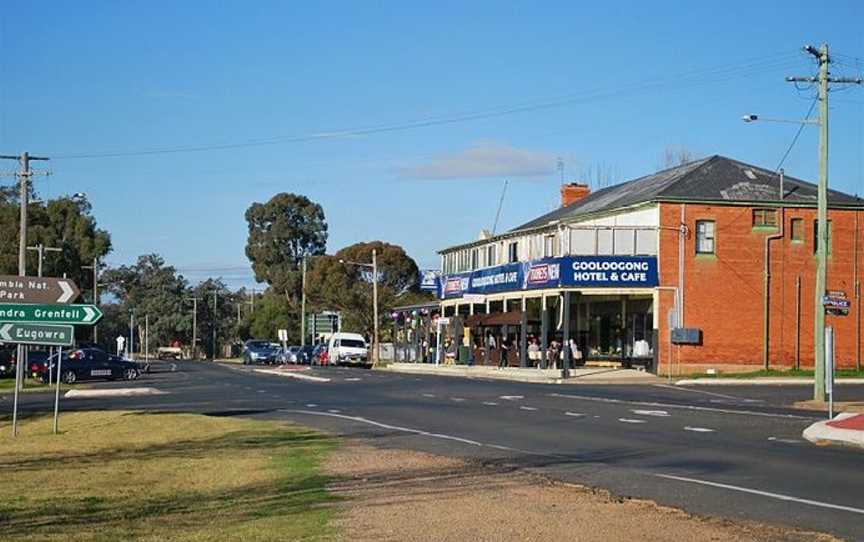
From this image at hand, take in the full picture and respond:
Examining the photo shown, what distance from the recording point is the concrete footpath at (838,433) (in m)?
20.4

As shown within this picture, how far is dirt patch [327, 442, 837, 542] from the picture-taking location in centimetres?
1038

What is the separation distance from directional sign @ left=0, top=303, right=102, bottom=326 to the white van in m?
52.4

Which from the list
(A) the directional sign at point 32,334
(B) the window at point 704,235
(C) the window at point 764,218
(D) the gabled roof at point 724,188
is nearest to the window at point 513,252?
(D) the gabled roof at point 724,188

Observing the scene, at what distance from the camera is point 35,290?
2442cm

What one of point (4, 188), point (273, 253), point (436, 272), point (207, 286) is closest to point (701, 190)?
point (436, 272)

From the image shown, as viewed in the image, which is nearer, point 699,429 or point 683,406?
point 699,429

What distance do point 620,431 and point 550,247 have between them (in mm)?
38733

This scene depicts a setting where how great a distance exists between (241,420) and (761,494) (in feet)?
46.4

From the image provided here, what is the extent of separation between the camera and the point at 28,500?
13008 mm

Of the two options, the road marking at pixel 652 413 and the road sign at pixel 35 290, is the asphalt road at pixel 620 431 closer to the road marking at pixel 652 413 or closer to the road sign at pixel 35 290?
the road marking at pixel 652 413

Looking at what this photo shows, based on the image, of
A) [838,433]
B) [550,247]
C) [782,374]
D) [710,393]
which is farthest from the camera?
[550,247]

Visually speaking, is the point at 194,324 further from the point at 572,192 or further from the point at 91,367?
the point at 91,367

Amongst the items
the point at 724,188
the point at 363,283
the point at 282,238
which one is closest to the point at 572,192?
the point at 724,188

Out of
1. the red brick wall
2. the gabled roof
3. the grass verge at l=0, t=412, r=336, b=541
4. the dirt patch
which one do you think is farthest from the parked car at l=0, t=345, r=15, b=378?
the dirt patch
